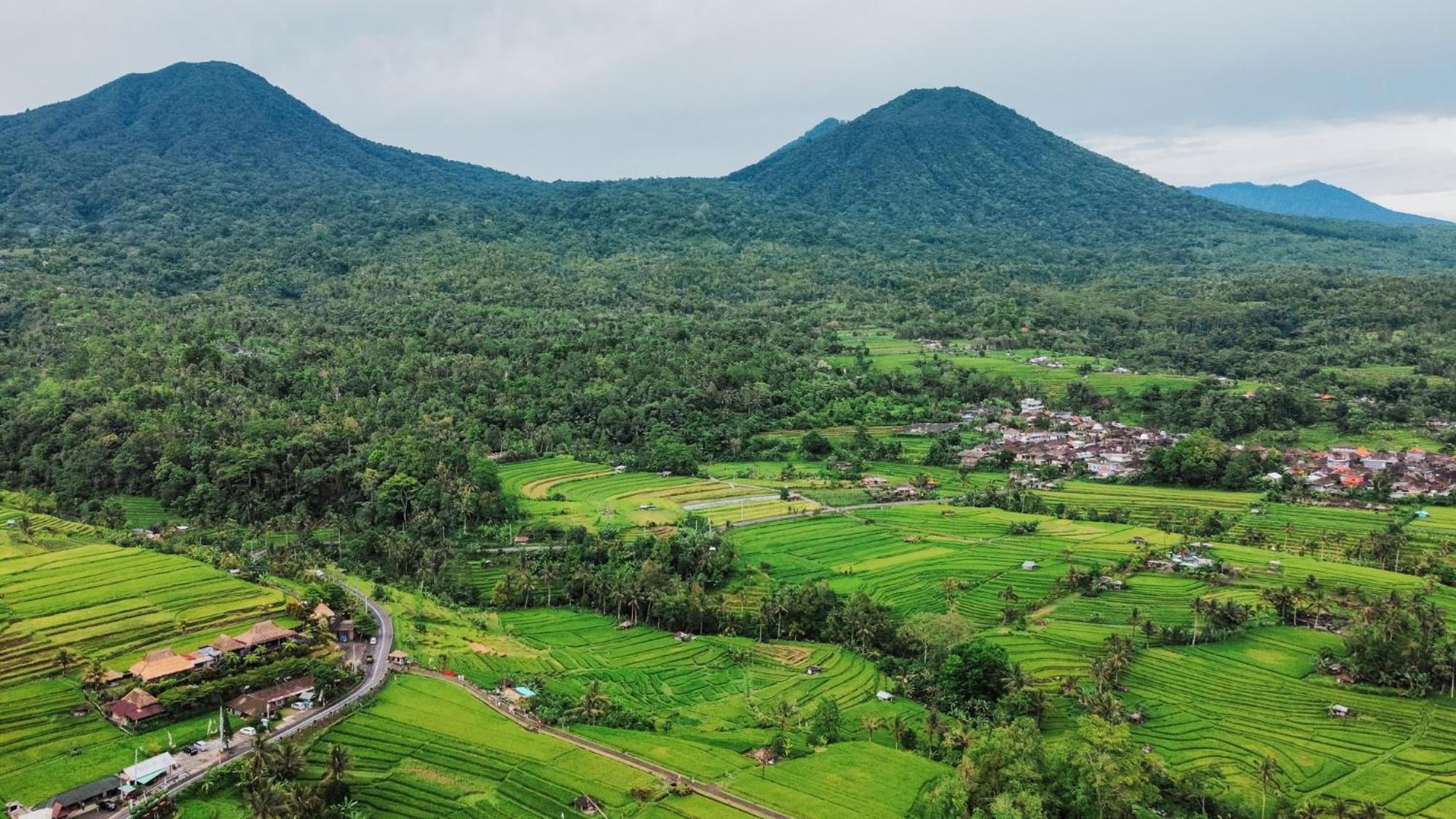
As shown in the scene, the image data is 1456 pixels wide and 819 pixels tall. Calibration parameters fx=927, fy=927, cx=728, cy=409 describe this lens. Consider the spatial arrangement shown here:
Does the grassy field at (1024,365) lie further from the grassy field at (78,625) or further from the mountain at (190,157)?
the mountain at (190,157)

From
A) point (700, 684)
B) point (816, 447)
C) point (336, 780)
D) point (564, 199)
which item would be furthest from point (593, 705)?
point (564, 199)

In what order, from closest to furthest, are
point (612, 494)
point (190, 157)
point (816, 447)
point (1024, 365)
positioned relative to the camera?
point (612, 494)
point (816, 447)
point (1024, 365)
point (190, 157)

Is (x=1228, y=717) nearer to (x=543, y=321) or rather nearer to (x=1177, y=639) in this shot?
(x=1177, y=639)

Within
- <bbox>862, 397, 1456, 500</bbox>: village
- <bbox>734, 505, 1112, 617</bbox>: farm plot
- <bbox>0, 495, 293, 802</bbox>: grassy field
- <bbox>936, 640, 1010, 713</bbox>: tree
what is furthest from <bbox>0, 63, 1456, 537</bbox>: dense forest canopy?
<bbox>936, 640, 1010, 713</bbox>: tree

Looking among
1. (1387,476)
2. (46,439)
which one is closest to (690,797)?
(1387,476)

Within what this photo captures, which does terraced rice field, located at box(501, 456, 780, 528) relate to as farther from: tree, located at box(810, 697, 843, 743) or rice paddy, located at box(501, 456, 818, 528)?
tree, located at box(810, 697, 843, 743)

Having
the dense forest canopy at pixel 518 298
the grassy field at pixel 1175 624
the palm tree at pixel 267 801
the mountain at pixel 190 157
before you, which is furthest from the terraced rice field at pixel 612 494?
the mountain at pixel 190 157

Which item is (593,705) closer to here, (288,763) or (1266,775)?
(288,763)
